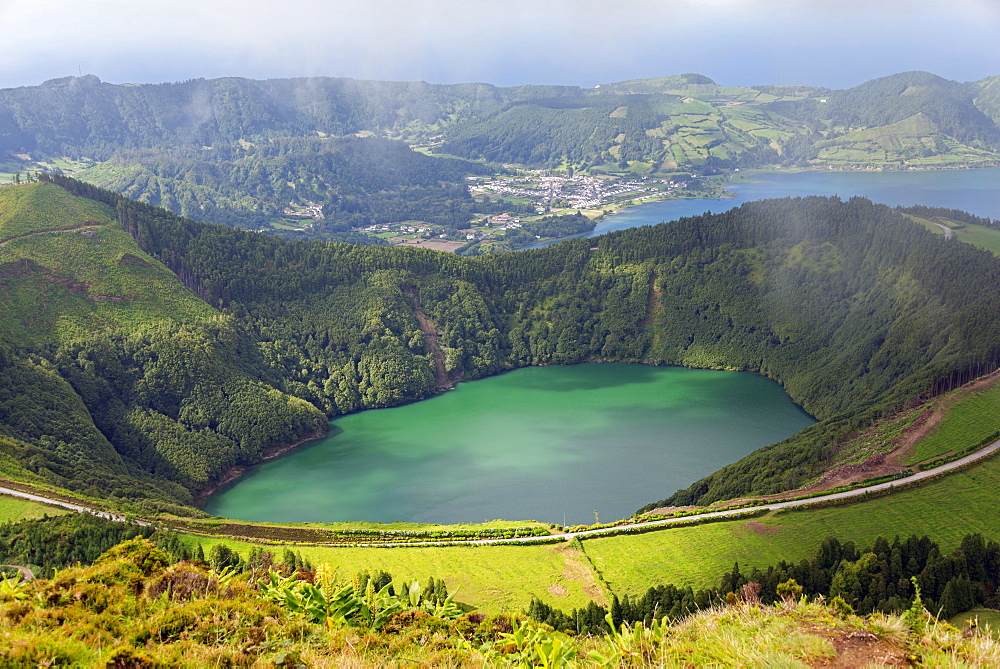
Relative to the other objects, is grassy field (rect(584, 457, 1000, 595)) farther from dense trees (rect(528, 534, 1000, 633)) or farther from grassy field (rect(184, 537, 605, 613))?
dense trees (rect(528, 534, 1000, 633))

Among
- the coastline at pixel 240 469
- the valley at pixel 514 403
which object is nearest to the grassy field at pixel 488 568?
the valley at pixel 514 403

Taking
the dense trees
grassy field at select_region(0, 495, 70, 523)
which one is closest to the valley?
the dense trees

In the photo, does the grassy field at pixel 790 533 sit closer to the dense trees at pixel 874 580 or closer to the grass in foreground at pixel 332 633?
the dense trees at pixel 874 580

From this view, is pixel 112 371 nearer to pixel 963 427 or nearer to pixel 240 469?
pixel 240 469

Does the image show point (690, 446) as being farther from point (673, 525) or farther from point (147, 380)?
point (147, 380)

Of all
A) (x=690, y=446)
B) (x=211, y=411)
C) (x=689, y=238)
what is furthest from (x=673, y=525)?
(x=689, y=238)

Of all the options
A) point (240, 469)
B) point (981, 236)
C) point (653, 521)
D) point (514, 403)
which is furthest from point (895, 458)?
point (981, 236)
